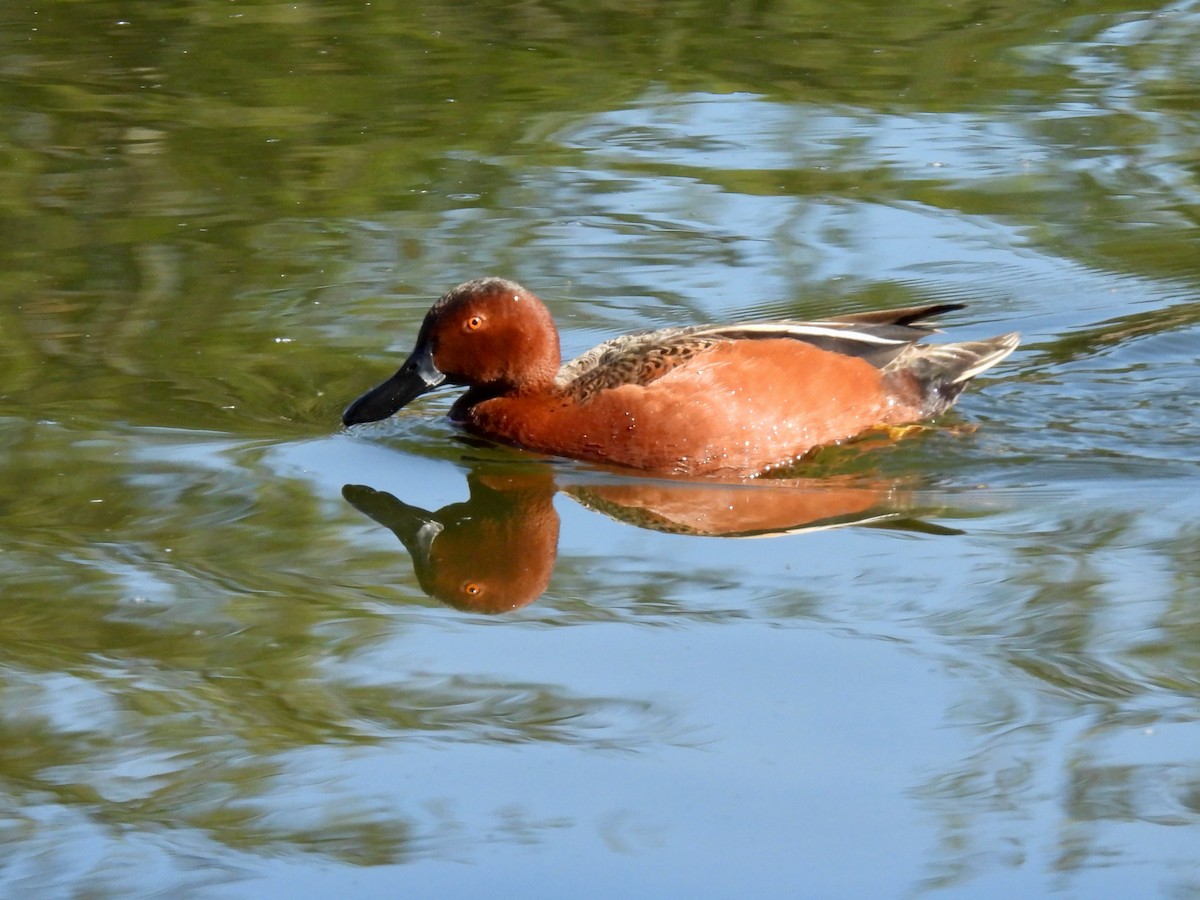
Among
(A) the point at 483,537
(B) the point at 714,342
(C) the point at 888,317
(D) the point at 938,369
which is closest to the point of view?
(A) the point at 483,537

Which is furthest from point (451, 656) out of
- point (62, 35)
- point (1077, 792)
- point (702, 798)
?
point (62, 35)

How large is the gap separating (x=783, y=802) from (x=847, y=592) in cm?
132

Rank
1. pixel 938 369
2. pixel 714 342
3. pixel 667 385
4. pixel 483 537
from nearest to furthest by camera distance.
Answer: pixel 483 537
pixel 667 385
pixel 714 342
pixel 938 369

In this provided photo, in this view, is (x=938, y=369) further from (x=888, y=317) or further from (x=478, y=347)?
(x=478, y=347)

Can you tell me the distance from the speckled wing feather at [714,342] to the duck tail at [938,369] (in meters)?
0.08

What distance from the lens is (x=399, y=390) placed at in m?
7.26

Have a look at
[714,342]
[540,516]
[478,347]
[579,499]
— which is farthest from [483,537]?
[714,342]

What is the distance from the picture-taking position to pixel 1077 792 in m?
4.30

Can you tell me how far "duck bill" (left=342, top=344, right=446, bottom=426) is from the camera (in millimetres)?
7207

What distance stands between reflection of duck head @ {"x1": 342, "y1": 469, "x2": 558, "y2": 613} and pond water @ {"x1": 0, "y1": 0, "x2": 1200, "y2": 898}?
3cm

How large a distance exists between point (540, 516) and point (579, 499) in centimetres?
24

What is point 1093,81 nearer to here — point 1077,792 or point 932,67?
point 932,67

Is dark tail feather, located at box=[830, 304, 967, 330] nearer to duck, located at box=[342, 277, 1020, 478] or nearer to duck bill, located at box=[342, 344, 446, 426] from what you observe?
duck, located at box=[342, 277, 1020, 478]

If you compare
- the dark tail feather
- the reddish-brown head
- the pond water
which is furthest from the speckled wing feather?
the pond water
